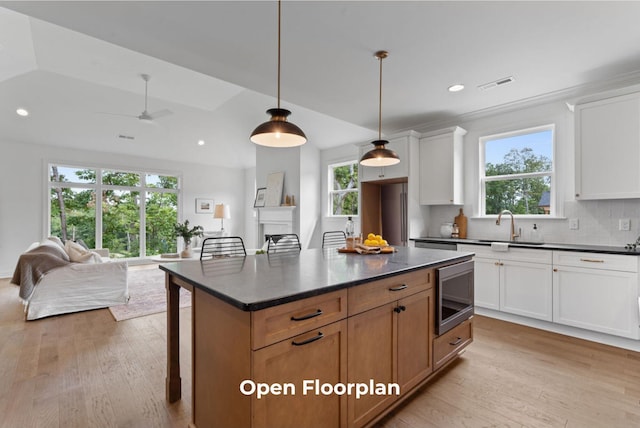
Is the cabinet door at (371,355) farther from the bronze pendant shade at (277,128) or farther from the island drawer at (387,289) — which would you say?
the bronze pendant shade at (277,128)

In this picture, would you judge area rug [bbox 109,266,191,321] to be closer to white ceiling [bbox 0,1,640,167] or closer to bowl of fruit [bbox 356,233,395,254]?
bowl of fruit [bbox 356,233,395,254]

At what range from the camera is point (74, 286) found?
385 cm

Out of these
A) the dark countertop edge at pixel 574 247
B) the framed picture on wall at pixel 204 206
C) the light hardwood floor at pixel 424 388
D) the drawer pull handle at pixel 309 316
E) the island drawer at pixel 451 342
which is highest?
the framed picture on wall at pixel 204 206

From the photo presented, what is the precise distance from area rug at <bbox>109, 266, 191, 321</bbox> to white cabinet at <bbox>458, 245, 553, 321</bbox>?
379 centimetres

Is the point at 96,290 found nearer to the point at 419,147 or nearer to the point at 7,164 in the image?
the point at 7,164

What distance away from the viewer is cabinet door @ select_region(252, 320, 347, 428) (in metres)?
1.21

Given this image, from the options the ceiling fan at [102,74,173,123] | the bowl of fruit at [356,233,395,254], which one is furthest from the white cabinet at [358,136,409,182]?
the ceiling fan at [102,74,173,123]

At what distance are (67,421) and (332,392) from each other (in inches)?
64.9

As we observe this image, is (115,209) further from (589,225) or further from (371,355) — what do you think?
(589,225)

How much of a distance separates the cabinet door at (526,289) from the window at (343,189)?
10.1 ft

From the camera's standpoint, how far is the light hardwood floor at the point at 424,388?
1852mm

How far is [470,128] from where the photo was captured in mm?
4258

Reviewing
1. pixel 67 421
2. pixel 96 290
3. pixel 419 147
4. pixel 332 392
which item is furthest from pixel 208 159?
pixel 332 392

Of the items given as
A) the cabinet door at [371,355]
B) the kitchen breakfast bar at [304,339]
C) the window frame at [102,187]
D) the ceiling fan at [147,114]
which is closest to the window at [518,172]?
the kitchen breakfast bar at [304,339]
